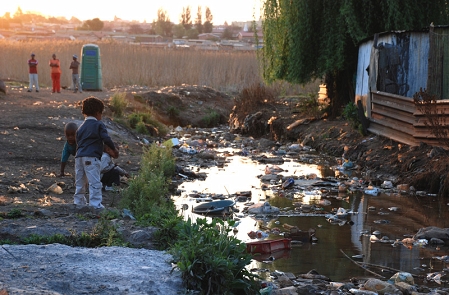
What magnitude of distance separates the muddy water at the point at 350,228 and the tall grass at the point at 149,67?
61.7ft

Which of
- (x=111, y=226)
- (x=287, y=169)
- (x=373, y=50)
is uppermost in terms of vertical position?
(x=373, y=50)

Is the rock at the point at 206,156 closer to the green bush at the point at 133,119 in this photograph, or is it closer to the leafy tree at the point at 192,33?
the green bush at the point at 133,119

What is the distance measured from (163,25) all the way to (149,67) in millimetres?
61150

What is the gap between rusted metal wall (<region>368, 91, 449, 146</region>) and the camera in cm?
1256

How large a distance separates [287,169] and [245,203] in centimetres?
402

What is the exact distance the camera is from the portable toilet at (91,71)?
24797mm

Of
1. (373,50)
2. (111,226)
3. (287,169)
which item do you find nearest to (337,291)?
(111,226)

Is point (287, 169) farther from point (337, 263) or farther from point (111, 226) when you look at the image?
point (111, 226)

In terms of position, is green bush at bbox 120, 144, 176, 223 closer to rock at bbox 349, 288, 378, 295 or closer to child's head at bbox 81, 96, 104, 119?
child's head at bbox 81, 96, 104, 119

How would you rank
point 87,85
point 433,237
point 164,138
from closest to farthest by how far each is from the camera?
point 433,237 < point 164,138 < point 87,85

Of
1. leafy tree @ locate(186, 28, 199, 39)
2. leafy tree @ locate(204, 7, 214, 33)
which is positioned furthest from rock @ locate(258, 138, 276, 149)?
leafy tree @ locate(204, 7, 214, 33)

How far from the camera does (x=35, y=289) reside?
4.61 meters

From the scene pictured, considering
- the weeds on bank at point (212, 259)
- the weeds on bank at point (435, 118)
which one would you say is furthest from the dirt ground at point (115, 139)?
the weeds on bank at point (212, 259)

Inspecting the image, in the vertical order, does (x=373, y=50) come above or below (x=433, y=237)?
above
